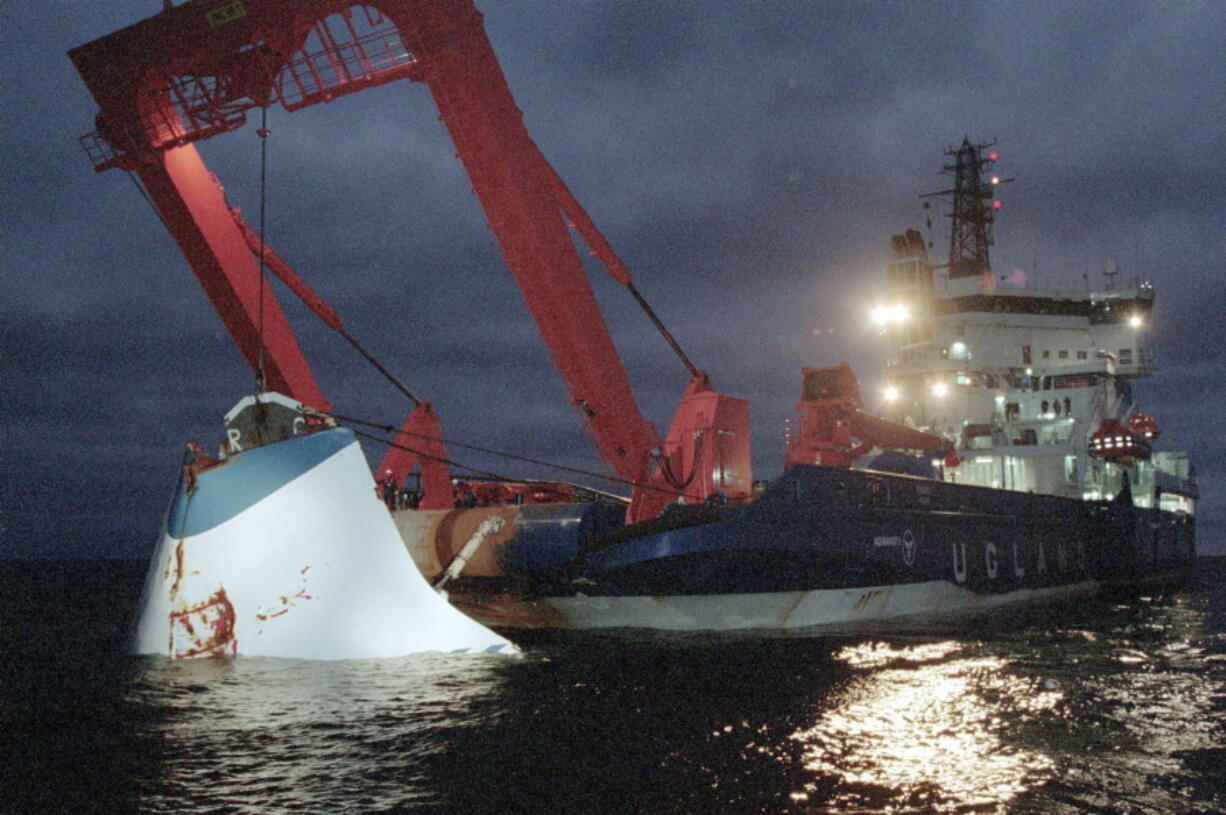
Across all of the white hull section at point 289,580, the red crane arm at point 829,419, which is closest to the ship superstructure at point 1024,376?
the red crane arm at point 829,419

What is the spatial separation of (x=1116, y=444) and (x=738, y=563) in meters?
17.0

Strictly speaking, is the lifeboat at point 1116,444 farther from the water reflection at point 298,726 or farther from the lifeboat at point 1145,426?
the water reflection at point 298,726

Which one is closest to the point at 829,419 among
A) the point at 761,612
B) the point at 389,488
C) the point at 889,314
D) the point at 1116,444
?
the point at 761,612

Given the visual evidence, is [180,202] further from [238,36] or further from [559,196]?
[559,196]

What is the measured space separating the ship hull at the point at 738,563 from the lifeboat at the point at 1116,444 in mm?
10715

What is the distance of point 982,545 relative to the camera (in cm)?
1794

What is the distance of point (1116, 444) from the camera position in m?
25.3

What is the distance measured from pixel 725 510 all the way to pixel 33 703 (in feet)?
27.1

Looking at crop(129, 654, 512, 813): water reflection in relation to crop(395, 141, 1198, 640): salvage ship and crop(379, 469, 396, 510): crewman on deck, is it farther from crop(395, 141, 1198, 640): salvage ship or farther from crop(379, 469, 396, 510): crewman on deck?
crop(379, 469, 396, 510): crewman on deck

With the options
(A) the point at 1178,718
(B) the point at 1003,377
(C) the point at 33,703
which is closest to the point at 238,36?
(C) the point at 33,703

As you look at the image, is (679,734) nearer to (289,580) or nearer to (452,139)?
(289,580)

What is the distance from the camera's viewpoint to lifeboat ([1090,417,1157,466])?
2503cm

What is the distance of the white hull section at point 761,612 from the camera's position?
45.5ft

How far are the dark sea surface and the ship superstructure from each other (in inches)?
596
